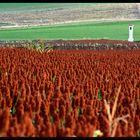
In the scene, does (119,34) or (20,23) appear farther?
(20,23)

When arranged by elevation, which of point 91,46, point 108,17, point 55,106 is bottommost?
point 108,17

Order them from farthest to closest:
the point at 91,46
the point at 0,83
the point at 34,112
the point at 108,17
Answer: the point at 108,17
the point at 91,46
the point at 0,83
the point at 34,112

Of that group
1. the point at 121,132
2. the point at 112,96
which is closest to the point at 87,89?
the point at 112,96

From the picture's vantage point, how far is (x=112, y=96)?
584 centimetres

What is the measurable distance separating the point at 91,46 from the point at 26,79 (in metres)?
15.1

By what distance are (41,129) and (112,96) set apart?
259 cm

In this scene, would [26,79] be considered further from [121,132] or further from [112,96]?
[121,132]

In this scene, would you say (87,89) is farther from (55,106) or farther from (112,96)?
(55,106)

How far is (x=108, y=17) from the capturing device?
59.5 m

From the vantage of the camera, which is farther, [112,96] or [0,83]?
[0,83]

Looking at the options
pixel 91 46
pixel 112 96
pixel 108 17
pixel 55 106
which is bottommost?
pixel 108 17

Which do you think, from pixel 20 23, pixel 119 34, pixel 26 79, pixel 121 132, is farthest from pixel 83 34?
pixel 121 132

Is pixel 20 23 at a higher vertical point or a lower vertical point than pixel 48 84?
lower

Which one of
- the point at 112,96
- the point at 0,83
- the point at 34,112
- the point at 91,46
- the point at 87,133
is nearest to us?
the point at 87,133
